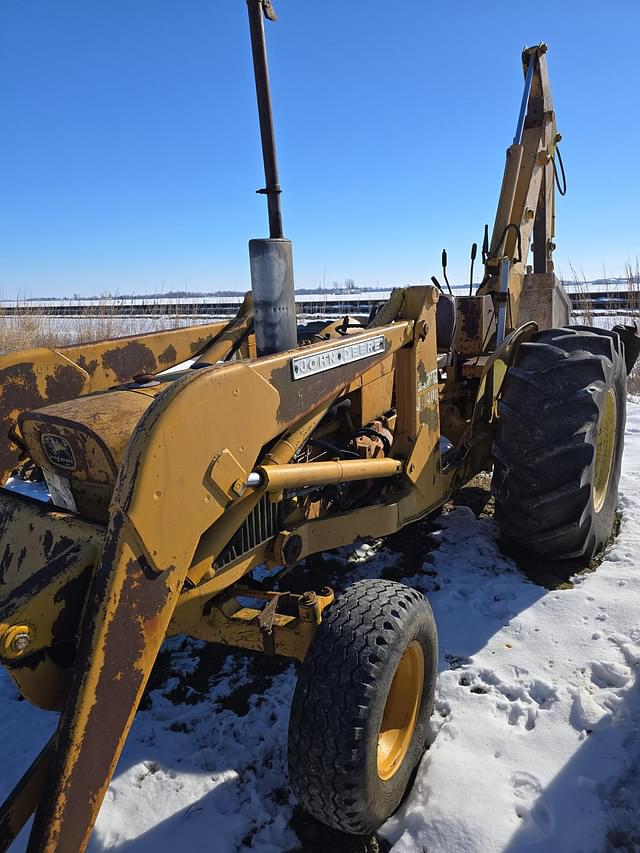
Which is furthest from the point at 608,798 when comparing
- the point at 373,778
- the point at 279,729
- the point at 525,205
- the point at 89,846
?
the point at 525,205

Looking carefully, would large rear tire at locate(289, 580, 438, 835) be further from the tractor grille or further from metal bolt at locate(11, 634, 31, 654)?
metal bolt at locate(11, 634, 31, 654)

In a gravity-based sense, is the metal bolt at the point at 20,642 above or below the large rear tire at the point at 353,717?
above

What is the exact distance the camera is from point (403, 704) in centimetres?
237

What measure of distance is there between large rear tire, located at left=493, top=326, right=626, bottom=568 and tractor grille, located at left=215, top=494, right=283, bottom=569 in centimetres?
142

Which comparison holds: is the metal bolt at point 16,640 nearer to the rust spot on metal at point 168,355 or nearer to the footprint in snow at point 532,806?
the footprint in snow at point 532,806

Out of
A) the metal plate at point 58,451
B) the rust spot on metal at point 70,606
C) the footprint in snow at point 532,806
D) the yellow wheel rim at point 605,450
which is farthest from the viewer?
the yellow wheel rim at point 605,450

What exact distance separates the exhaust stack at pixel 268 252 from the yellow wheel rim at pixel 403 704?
1.32 meters

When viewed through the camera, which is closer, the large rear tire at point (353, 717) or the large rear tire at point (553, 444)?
the large rear tire at point (353, 717)

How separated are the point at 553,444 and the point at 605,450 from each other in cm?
117

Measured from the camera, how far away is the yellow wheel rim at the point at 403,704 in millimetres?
2291

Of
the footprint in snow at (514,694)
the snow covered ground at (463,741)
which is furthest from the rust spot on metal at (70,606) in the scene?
the footprint in snow at (514,694)

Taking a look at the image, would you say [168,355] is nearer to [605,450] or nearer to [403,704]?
[403,704]

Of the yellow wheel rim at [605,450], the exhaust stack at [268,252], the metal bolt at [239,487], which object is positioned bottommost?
the yellow wheel rim at [605,450]

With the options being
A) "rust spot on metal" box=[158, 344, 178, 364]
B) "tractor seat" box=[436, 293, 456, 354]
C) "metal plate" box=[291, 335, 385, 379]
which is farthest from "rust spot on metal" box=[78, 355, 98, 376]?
"tractor seat" box=[436, 293, 456, 354]
